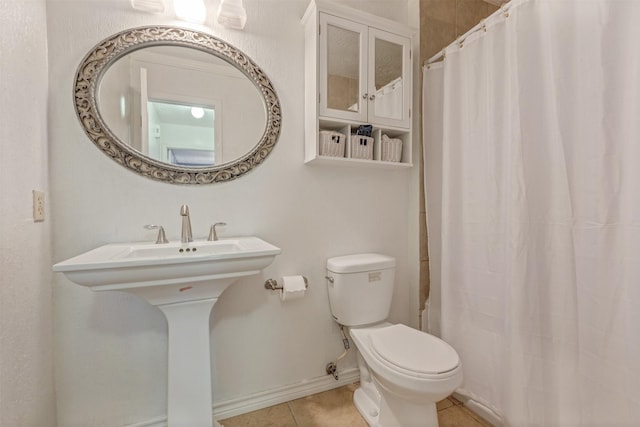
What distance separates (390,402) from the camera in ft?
3.89

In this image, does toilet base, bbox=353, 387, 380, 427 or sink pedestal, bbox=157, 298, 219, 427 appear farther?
toilet base, bbox=353, 387, 380, 427

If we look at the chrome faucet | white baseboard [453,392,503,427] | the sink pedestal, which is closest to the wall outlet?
the chrome faucet

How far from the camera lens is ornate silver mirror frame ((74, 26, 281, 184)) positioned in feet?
3.76

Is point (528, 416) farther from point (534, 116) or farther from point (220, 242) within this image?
point (220, 242)

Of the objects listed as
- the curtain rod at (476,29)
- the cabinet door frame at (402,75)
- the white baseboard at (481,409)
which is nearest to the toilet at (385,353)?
the white baseboard at (481,409)

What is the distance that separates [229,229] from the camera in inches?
53.8

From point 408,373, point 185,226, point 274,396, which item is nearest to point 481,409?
point 408,373

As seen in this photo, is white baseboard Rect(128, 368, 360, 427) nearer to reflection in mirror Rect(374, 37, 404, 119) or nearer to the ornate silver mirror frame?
the ornate silver mirror frame

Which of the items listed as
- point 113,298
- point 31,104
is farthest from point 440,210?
point 31,104

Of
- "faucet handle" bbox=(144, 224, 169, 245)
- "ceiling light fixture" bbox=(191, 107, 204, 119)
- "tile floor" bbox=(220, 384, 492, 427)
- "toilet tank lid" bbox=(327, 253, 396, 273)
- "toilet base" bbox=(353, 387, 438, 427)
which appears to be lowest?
"tile floor" bbox=(220, 384, 492, 427)

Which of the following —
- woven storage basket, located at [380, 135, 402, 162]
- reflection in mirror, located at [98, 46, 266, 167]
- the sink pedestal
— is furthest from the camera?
woven storage basket, located at [380, 135, 402, 162]

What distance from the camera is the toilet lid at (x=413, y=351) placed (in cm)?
107

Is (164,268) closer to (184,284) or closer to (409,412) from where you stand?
(184,284)

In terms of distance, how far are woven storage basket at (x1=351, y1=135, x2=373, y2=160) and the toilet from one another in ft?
1.87
